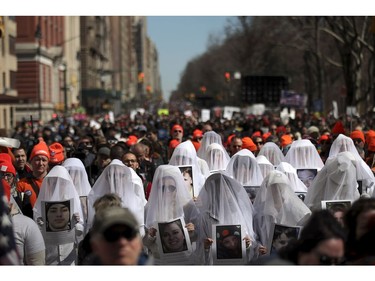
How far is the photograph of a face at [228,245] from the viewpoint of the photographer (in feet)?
27.5

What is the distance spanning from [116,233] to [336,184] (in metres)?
4.78

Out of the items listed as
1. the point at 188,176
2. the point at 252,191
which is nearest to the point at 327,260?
the point at 252,191

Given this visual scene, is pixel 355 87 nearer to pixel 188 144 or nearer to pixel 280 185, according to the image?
pixel 188 144

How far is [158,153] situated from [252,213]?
257 inches

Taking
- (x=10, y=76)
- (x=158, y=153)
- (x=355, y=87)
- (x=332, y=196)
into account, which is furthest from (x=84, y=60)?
(x=332, y=196)

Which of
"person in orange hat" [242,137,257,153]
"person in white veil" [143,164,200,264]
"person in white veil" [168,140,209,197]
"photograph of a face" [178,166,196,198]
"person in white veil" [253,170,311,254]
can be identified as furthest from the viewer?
"person in orange hat" [242,137,257,153]

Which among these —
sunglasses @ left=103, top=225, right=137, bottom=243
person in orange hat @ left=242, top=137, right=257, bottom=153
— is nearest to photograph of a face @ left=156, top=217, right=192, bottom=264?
sunglasses @ left=103, top=225, right=137, bottom=243

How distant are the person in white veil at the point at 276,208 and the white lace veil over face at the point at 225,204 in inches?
4.7

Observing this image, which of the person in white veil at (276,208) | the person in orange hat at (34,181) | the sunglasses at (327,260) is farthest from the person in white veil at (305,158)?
the sunglasses at (327,260)

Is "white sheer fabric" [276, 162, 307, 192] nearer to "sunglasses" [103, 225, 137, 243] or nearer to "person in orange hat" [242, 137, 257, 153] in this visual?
"person in orange hat" [242, 137, 257, 153]

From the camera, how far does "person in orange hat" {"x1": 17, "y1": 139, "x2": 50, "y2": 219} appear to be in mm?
9906

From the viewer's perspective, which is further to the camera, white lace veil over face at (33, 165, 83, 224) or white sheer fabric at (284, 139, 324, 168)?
white sheer fabric at (284, 139, 324, 168)

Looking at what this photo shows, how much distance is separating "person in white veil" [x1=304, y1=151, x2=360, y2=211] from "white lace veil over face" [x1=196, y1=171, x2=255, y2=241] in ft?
2.42

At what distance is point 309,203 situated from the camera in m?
9.27
